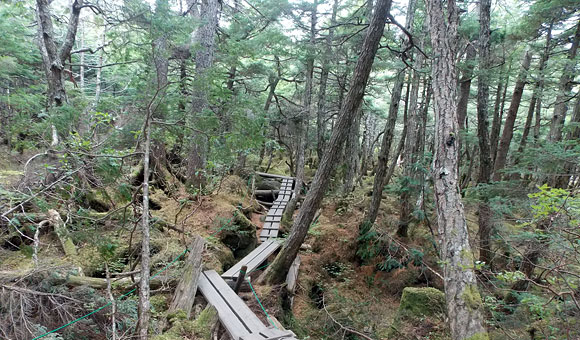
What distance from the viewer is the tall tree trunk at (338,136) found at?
5148 mm

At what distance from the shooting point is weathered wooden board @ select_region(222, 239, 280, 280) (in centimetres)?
557

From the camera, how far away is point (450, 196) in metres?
3.84

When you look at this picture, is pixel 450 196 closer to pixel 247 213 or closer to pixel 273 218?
pixel 273 218

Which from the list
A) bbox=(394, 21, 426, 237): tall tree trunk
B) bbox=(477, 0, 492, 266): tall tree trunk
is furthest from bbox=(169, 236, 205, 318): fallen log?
bbox=(394, 21, 426, 237): tall tree trunk

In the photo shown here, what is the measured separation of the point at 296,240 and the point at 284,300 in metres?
1.14

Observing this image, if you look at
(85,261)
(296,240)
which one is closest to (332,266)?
(296,240)

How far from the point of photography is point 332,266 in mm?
8531

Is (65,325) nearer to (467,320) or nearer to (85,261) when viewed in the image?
(85,261)

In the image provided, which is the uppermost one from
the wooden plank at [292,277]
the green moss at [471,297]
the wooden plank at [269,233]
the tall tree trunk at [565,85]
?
the tall tree trunk at [565,85]

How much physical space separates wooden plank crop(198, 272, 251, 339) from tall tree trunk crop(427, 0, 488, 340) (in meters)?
2.64

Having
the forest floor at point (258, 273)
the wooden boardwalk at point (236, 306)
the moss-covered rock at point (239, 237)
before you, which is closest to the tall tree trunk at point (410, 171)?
the forest floor at point (258, 273)

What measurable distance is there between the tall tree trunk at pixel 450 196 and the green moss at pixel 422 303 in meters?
2.12

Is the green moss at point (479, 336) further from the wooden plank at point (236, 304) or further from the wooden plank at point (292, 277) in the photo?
the wooden plank at point (292, 277)

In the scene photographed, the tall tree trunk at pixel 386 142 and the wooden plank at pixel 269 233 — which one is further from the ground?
the tall tree trunk at pixel 386 142
